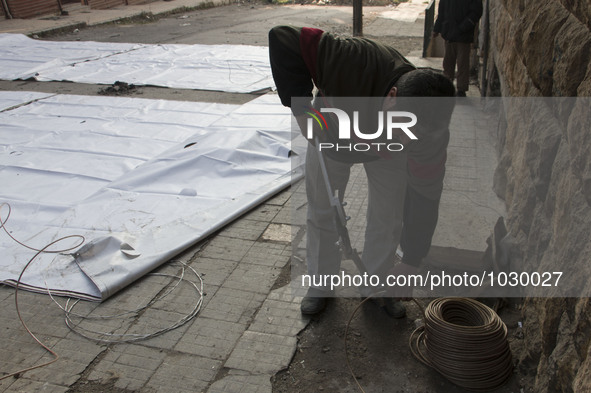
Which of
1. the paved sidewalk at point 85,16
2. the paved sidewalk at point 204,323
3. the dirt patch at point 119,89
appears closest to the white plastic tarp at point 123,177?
the paved sidewalk at point 204,323

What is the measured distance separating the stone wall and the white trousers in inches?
28.0

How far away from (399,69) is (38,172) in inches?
163

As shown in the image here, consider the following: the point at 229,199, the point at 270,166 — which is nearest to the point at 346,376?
the point at 229,199

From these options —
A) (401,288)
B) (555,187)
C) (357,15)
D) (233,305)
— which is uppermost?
(555,187)

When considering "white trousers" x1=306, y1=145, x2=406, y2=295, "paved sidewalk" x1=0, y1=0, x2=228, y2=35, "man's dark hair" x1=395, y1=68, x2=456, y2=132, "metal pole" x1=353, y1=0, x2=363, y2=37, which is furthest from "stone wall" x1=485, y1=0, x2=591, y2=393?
"paved sidewalk" x1=0, y1=0, x2=228, y2=35

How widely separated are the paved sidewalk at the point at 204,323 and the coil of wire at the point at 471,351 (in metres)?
0.77

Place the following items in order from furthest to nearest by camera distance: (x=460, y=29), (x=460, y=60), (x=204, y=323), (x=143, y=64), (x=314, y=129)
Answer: (x=143, y=64) → (x=460, y=60) → (x=460, y=29) → (x=204, y=323) → (x=314, y=129)

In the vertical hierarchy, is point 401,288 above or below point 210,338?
above

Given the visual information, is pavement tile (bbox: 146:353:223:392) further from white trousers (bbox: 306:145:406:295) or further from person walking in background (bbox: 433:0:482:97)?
person walking in background (bbox: 433:0:482:97)

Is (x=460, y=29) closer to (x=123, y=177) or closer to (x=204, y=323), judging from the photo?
(x=123, y=177)

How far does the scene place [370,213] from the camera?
2.77 meters

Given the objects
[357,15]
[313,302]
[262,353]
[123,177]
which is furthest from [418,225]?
[357,15]

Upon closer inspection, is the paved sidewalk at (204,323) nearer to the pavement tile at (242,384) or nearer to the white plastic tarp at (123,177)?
the pavement tile at (242,384)

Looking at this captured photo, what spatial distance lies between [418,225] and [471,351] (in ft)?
2.14
